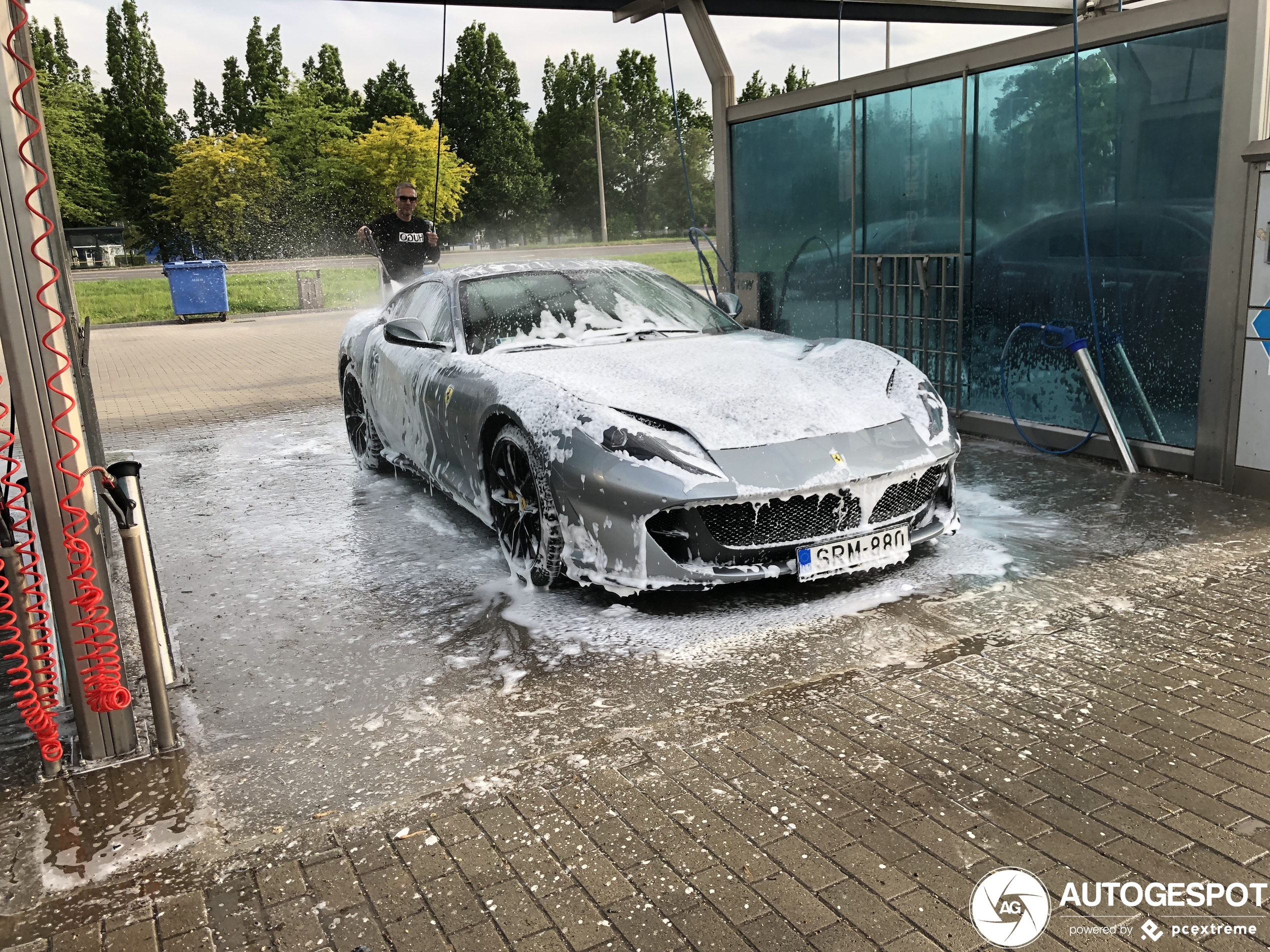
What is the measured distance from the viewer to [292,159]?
2172 inches

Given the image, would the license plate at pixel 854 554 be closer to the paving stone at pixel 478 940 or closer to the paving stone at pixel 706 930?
the paving stone at pixel 706 930

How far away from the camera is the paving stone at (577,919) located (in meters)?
2.28

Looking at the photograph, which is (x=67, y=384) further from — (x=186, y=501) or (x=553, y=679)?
(x=186, y=501)

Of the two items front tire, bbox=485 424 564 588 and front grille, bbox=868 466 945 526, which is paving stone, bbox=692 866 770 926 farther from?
front grille, bbox=868 466 945 526

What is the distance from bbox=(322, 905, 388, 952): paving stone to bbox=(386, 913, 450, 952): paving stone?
0.03 m

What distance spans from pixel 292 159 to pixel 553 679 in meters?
57.5

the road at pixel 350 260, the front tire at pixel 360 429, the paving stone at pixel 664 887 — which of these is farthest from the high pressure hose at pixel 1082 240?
the road at pixel 350 260

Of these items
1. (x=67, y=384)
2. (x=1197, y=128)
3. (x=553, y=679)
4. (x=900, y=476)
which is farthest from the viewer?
(x=1197, y=128)

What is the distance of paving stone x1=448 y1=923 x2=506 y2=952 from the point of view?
2268mm

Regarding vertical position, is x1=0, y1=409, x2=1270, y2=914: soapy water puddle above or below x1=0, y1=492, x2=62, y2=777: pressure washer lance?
below

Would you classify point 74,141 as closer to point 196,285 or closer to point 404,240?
point 196,285

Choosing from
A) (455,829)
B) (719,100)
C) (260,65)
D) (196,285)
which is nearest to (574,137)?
(260,65)

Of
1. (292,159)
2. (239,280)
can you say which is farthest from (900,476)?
(292,159)

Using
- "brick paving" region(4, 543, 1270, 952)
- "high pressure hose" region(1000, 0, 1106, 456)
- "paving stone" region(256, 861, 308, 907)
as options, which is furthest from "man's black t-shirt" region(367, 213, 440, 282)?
"paving stone" region(256, 861, 308, 907)
